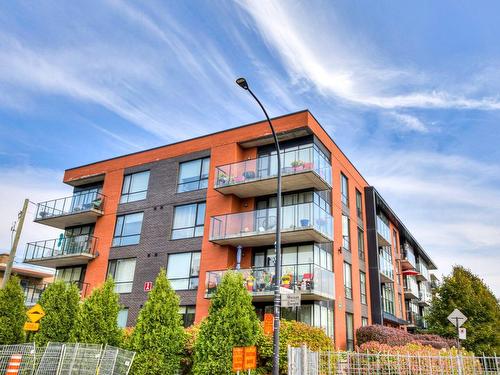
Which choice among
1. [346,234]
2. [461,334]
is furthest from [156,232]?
[461,334]

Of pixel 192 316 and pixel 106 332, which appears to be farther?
pixel 192 316

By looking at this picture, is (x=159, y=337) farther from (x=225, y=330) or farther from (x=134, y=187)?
(x=134, y=187)

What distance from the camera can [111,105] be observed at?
20281 millimetres

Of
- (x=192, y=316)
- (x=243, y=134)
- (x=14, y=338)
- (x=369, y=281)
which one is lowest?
(x=14, y=338)

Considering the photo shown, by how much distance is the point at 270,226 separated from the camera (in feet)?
66.0

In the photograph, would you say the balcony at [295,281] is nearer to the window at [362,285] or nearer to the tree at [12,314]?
the window at [362,285]

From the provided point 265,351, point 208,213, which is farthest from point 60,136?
point 265,351

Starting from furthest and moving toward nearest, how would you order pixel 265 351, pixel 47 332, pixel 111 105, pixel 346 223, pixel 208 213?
pixel 346 223 < pixel 208 213 < pixel 111 105 < pixel 47 332 < pixel 265 351

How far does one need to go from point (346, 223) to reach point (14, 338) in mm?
17757

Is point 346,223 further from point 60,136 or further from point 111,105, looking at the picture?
point 60,136

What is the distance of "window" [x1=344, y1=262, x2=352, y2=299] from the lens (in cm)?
2364

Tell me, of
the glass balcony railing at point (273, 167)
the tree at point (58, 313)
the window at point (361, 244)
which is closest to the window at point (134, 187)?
the glass balcony railing at point (273, 167)

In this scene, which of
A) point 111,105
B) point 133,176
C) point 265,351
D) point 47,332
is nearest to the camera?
point 265,351

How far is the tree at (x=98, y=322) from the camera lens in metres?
17.0
